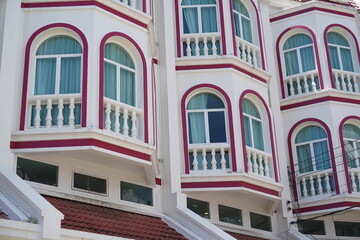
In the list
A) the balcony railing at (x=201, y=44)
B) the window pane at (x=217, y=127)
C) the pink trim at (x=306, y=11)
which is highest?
the pink trim at (x=306, y=11)

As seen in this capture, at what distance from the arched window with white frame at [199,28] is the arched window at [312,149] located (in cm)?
408

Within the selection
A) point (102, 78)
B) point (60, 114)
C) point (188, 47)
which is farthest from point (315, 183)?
point (60, 114)

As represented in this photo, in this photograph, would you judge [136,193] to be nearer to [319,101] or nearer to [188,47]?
[188,47]

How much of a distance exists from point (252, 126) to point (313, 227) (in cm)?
388

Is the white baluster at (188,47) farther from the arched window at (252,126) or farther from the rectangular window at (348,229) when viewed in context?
the rectangular window at (348,229)

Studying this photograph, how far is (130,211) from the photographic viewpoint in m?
13.7

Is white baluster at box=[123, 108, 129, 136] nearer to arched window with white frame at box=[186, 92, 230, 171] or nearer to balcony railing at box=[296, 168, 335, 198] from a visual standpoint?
arched window with white frame at box=[186, 92, 230, 171]

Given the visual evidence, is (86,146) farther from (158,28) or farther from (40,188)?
(158,28)

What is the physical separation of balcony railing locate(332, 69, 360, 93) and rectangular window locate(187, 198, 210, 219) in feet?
20.2

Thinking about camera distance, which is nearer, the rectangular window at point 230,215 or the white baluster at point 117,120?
the white baluster at point 117,120

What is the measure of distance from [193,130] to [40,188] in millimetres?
4734

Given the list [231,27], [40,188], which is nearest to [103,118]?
[40,188]

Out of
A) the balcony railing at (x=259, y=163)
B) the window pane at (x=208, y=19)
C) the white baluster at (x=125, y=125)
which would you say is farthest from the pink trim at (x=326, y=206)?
the white baluster at (x=125, y=125)

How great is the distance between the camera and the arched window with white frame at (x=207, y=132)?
15297mm
